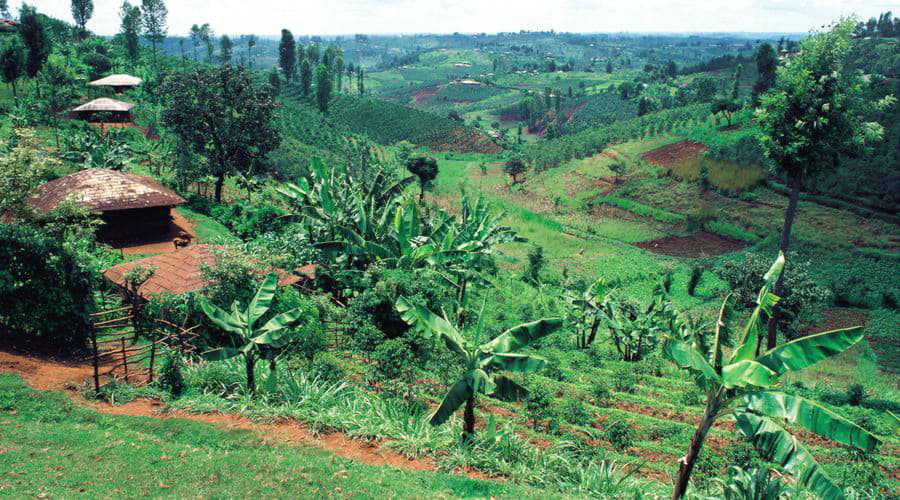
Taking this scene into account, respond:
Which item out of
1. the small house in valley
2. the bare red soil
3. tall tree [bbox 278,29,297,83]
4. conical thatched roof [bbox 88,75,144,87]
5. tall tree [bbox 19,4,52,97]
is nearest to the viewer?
the small house in valley

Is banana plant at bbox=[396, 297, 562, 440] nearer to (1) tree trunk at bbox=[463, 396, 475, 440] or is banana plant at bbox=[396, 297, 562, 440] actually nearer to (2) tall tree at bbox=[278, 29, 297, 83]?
(1) tree trunk at bbox=[463, 396, 475, 440]

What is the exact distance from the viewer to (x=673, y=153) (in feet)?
173

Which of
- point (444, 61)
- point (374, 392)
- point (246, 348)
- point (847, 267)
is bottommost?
point (847, 267)

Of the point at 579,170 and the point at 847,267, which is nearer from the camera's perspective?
the point at 847,267

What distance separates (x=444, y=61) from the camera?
19912 cm

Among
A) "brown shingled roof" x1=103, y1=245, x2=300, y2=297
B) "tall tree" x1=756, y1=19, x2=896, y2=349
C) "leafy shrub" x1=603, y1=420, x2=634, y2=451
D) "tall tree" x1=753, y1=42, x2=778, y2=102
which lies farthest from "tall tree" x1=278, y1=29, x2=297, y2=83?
"leafy shrub" x1=603, y1=420, x2=634, y2=451

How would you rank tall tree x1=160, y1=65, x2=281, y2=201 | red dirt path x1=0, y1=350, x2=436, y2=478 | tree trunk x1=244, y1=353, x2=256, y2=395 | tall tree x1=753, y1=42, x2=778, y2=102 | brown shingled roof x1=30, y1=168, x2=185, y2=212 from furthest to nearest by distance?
tall tree x1=753, y1=42, x2=778, y2=102
tall tree x1=160, y1=65, x2=281, y2=201
brown shingled roof x1=30, y1=168, x2=185, y2=212
tree trunk x1=244, y1=353, x2=256, y2=395
red dirt path x1=0, y1=350, x2=436, y2=478

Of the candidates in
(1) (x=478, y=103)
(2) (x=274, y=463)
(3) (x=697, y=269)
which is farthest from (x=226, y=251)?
Answer: (1) (x=478, y=103)

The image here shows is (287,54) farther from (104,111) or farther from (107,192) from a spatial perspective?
(107,192)

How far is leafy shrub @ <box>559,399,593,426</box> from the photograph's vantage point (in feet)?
38.7

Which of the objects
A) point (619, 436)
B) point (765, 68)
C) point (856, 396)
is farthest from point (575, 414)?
point (765, 68)

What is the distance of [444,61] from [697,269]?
183774 millimetres

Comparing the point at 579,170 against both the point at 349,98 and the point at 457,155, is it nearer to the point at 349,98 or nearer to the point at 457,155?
the point at 457,155

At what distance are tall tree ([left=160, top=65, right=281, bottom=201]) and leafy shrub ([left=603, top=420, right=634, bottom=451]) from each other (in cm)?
2341
